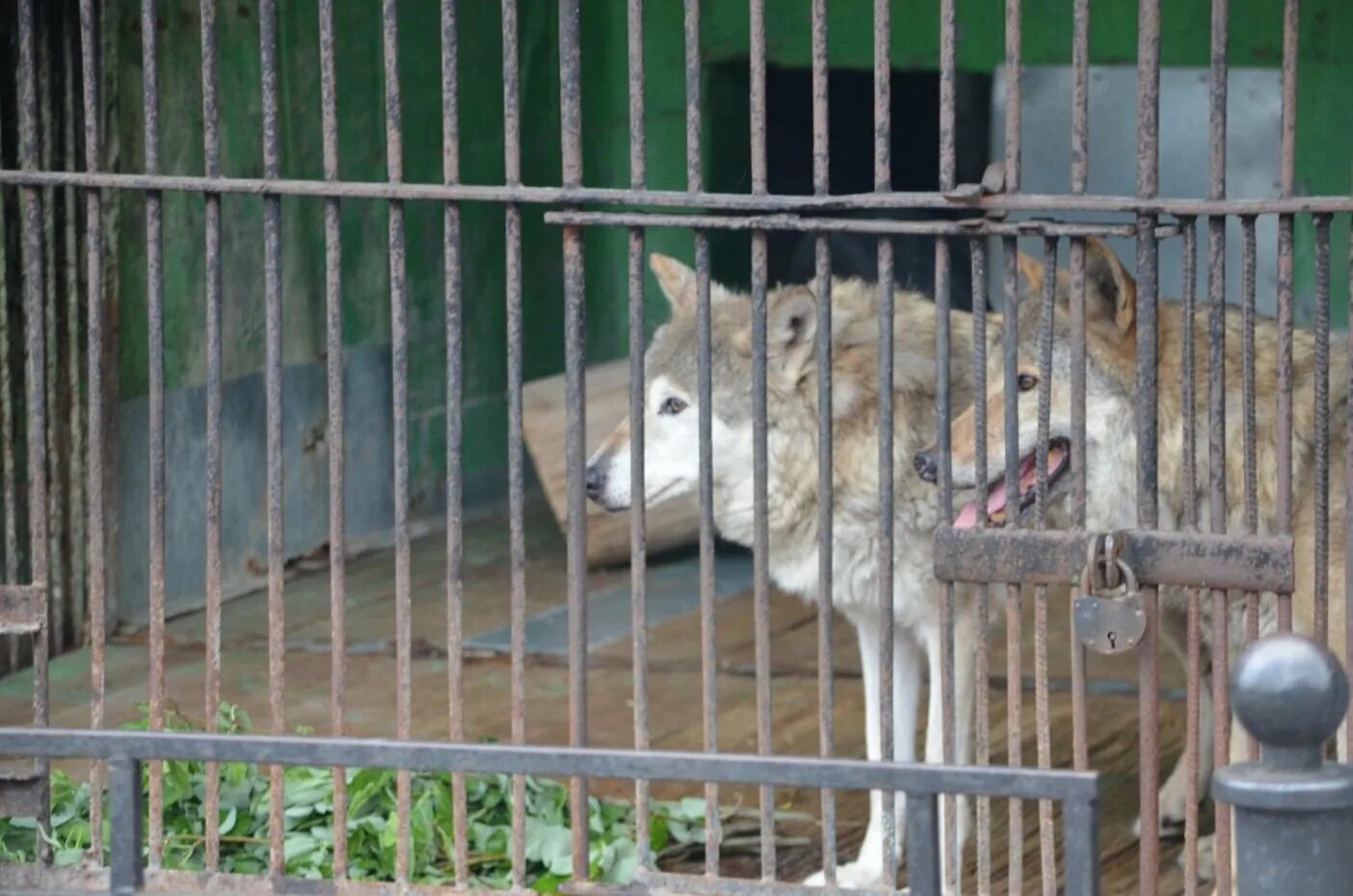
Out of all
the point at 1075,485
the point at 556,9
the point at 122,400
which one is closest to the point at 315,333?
the point at 122,400

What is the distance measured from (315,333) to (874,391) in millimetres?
4180

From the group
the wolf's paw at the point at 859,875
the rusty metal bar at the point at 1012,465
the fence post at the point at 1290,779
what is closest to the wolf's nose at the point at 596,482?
the wolf's paw at the point at 859,875

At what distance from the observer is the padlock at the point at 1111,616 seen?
450cm

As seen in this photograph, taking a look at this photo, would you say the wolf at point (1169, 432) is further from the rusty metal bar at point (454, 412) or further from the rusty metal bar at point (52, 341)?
the rusty metal bar at point (52, 341)

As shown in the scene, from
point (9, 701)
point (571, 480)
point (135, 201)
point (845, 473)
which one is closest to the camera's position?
point (571, 480)

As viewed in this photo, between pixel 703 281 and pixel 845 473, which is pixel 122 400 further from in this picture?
pixel 703 281

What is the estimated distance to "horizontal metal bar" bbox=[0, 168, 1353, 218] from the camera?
4395 millimetres

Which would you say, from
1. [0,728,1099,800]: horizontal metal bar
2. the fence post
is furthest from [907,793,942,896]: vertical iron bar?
the fence post

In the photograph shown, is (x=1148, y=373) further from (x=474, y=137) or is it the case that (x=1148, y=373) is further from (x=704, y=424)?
(x=474, y=137)

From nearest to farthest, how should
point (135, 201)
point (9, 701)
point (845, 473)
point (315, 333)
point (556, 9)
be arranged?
point (845, 473) → point (9, 701) → point (135, 201) → point (315, 333) → point (556, 9)

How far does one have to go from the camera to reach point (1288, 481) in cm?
455

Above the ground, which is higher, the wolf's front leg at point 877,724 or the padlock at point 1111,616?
the padlock at point 1111,616

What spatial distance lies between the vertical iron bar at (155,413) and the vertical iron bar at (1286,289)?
2.51 meters

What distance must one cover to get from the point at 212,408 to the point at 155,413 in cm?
13
